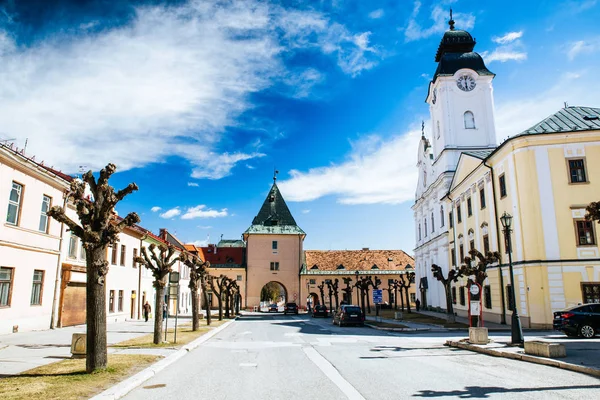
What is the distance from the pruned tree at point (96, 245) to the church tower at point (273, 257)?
6080 centimetres

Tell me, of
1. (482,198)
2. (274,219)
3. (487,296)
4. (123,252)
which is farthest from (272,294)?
(482,198)

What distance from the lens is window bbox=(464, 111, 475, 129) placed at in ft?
156

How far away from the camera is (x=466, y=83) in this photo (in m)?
47.9

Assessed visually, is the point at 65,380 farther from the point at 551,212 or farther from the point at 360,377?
the point at 551,212

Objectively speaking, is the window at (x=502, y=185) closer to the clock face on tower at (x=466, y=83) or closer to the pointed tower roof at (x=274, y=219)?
the clock face on tower at (x=466, y=83)

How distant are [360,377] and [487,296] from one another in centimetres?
2502

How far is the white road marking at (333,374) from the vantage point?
8.24m

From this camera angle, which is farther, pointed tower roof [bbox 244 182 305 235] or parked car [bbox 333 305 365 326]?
pointed tower roof [bbox 244 182 305 235]

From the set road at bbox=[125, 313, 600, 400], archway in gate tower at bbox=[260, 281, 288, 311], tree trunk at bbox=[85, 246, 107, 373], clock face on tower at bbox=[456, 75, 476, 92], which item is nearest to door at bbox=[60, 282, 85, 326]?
road at bbox=[125, 313, 600, 400]

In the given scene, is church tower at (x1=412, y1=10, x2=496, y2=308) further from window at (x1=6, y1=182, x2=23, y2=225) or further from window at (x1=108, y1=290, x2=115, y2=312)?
window at (x1=6, y1=182, x2=23, y2=225)

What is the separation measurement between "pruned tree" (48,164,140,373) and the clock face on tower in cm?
4418

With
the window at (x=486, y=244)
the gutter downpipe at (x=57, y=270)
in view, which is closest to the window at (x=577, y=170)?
the window at (x=486, y=244)

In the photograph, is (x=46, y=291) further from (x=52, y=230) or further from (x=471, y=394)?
(x=471, y=394)

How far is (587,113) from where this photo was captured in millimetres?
29266
